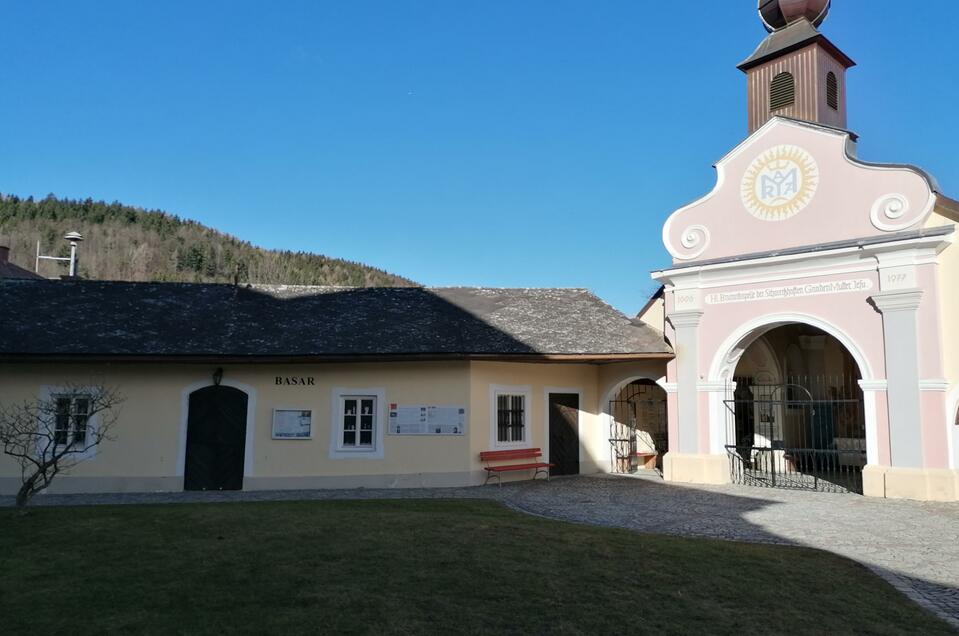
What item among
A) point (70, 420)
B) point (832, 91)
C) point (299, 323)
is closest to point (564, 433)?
point (299, 323)

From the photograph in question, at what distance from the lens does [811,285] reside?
14.6 metres

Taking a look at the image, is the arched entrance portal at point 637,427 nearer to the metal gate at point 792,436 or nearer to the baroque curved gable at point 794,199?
the metal gate at point 792,436

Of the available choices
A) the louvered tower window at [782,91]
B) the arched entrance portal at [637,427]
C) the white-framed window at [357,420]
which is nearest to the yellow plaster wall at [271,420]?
the white-framed window at [357,420]

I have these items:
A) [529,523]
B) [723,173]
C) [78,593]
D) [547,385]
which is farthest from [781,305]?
[78,593]

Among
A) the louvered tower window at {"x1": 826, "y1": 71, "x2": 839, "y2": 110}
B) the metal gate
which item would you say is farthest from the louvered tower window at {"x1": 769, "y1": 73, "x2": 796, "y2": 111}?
the metal gate

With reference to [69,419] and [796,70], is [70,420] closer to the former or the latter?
[69,419]

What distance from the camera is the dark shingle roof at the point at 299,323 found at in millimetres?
14719

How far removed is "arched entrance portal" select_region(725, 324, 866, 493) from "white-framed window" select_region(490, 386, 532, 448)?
5.15m

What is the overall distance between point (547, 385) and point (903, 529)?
8.04 meters

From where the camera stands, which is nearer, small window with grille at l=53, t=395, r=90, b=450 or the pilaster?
the pilaster

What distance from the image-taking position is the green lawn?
221 inches

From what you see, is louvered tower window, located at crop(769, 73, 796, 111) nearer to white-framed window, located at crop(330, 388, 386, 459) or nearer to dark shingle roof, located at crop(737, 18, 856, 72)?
dark shingle roof, located at crop(737, 18, 856, 72)

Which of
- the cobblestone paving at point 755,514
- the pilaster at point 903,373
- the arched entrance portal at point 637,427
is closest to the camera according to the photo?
the cobblestone paving at point 755,514

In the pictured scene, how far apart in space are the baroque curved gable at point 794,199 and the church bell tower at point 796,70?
1.35m
